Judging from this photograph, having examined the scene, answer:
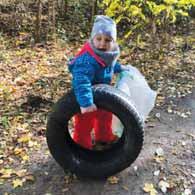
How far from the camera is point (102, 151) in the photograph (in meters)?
4.16

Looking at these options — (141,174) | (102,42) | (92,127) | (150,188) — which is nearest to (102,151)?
(92,127)

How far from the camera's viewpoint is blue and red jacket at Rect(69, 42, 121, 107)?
3666mm

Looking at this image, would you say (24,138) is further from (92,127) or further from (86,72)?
(86,72)

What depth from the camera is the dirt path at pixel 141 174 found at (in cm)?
397

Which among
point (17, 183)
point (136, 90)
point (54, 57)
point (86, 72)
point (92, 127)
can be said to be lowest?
point (54, 57)

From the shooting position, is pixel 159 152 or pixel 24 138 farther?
pixel 24 138

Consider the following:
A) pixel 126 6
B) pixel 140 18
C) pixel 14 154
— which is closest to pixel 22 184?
pixel 14 154

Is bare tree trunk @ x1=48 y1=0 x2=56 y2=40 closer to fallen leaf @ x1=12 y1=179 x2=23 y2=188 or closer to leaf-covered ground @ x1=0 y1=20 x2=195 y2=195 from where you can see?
leaf-covered ground @ x1=0 y1=20 x2=195 y2=195

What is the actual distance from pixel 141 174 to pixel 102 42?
1.33 m

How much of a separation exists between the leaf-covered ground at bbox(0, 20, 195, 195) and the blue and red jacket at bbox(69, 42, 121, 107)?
89 cm

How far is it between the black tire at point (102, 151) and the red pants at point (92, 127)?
129mm

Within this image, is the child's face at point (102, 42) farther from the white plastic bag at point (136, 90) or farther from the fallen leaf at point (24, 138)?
the fallen leaf at point (24, 138)

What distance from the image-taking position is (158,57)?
728cm

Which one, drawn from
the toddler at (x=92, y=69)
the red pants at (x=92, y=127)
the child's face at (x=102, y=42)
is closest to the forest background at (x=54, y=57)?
the red pants at (x=92, y=127)
